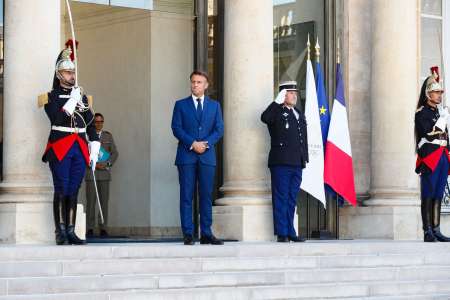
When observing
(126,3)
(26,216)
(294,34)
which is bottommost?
(26,216)

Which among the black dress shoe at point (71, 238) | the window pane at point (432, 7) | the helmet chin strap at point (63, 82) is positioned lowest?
the black dress shoe at point (71, 238)

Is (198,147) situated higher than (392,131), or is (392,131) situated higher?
(392,131)

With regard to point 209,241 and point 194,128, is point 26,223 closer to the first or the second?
point 209,241

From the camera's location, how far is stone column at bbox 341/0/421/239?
1669 centimetres

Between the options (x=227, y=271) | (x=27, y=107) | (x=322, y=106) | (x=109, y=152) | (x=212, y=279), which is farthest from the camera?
(x=109, y=152)

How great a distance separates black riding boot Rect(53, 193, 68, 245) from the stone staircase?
0.75 metres

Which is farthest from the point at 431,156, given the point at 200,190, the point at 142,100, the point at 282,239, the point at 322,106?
the point at 142,100

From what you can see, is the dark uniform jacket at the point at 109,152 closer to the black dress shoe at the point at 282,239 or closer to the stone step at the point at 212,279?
the black dress shoe at the point at 282,239

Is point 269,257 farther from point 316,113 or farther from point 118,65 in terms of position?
point 118,65

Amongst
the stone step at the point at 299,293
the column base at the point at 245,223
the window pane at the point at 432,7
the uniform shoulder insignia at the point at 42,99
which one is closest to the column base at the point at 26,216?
the uniform shoulder insignia at the point at 42,99

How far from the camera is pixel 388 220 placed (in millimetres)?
16578

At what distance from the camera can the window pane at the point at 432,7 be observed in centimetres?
1848

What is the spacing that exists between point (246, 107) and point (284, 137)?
2.62 ft

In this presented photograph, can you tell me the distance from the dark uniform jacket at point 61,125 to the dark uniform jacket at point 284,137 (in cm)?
262
